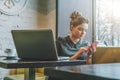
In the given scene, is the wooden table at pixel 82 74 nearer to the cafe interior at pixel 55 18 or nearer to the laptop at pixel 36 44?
the laptop at pixel 36 44

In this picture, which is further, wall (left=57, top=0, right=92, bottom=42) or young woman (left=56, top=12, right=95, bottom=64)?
wall (left=57, top=0, right=92, bottom=42)

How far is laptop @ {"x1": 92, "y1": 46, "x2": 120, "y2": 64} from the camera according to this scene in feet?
6.72

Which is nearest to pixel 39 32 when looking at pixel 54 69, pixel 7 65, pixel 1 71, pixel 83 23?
pixel 7 65

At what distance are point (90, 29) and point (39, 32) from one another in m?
2.96

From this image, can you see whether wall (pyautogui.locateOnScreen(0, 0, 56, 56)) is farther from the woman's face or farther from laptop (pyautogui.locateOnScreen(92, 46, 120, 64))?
laptop (pyautogui.locateOnScreen(92, 46, 120, 64))

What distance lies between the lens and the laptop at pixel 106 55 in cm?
205

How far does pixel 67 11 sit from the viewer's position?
453 cm

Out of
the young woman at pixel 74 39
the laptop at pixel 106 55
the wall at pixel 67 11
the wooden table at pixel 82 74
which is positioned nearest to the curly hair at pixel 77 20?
the young woman at pixel 74 39

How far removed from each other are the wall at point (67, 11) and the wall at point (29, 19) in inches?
8.7

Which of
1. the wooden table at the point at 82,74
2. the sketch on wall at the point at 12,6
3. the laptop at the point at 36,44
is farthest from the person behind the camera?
the sketch on wall at the point at 12,6

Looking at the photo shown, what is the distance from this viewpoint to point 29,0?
179 inches

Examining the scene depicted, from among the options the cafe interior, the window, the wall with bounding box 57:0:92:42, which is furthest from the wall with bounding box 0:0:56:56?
the window

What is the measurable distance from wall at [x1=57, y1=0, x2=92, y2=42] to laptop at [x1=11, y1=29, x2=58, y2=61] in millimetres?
2391

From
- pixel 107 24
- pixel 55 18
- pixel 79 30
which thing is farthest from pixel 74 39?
pixel 107 24
